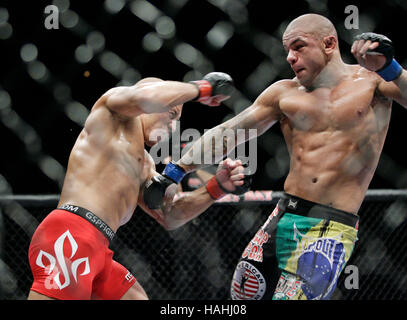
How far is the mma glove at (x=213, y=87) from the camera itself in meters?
1.75

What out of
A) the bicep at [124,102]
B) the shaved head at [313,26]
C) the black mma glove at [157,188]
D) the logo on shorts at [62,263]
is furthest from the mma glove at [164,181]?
the shaved head at [313,26]

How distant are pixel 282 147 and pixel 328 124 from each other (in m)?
2.27

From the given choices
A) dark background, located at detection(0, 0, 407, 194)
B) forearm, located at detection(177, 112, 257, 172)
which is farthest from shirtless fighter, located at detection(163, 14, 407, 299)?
dark background, located at detection(0, 0, 407, 194)

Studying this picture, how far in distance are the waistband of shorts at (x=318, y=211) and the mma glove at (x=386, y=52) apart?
461 mm

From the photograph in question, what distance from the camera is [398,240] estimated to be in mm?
2965

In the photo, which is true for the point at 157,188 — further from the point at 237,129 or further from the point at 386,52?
the point at 386,52

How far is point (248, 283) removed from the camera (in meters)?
1.75

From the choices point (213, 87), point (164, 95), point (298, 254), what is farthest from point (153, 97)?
point (298, 254)

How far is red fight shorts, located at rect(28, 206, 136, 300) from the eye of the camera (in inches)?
64.6

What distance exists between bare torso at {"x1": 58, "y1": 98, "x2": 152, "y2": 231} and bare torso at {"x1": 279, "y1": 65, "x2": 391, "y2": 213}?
0.61m

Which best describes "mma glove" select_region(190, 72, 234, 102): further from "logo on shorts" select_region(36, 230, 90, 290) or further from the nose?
"logo on shorts" select_region(36, 230, 90, 290)

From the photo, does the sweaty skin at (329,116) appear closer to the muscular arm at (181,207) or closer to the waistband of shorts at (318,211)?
the waistband of shorts at (318,211)

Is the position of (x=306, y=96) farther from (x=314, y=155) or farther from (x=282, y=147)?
(x=282, y=147)

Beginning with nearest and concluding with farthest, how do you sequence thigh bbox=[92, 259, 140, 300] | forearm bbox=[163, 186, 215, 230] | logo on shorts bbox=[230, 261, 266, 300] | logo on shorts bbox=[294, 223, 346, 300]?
logo on shorts bbox=[294, 223, 346, 300] < logo on shorts bbox=[230, 261, 266, 300] < thigh bbox=[92, 259, 140, 300] < forearm bbox=[163, 186, 215, 230]
